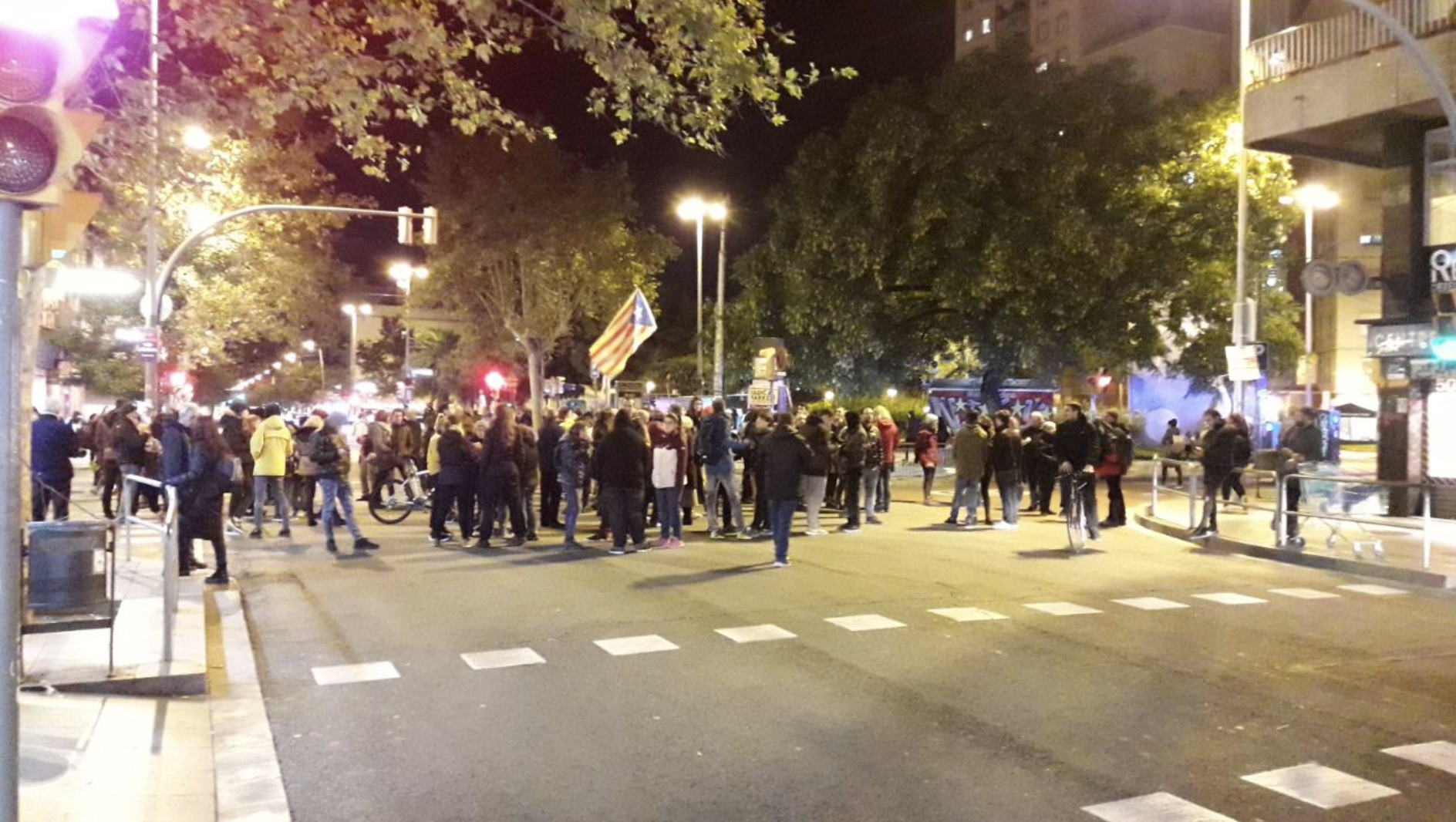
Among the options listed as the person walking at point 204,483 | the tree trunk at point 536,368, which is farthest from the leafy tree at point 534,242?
the person walking at point 204,483

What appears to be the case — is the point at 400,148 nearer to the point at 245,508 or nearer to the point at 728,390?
the point at 245,508

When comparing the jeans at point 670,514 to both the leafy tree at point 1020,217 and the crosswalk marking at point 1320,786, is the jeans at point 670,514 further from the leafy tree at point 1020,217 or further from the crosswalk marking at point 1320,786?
the leafy tree at point 1020,217

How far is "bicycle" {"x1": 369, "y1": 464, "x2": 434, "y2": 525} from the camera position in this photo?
17.3 m

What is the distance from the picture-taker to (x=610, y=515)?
44.6 feet

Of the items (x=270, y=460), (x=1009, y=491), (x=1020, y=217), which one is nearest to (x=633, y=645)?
(x=270, y=460)

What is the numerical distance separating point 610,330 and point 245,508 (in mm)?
8616

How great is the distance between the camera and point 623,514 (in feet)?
43.9

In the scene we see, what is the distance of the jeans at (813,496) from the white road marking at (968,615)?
5.39 metres

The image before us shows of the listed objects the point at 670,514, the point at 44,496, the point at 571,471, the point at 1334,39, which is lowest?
the point at 670,514

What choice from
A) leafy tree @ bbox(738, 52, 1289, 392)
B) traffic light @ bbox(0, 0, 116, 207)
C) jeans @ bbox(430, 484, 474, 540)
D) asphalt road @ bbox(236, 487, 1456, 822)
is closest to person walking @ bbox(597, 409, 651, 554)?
asphalt road @ bbox(236, 487, 1456, 822)

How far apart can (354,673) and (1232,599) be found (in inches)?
312

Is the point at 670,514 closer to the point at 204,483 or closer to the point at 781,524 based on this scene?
the point at 781,524

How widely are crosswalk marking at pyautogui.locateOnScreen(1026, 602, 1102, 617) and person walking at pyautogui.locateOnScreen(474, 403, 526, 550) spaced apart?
6669 millimetres

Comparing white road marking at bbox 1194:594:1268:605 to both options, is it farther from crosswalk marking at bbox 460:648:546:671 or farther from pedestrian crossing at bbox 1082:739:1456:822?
crosswalk marking at bbox 460:648:546:671
